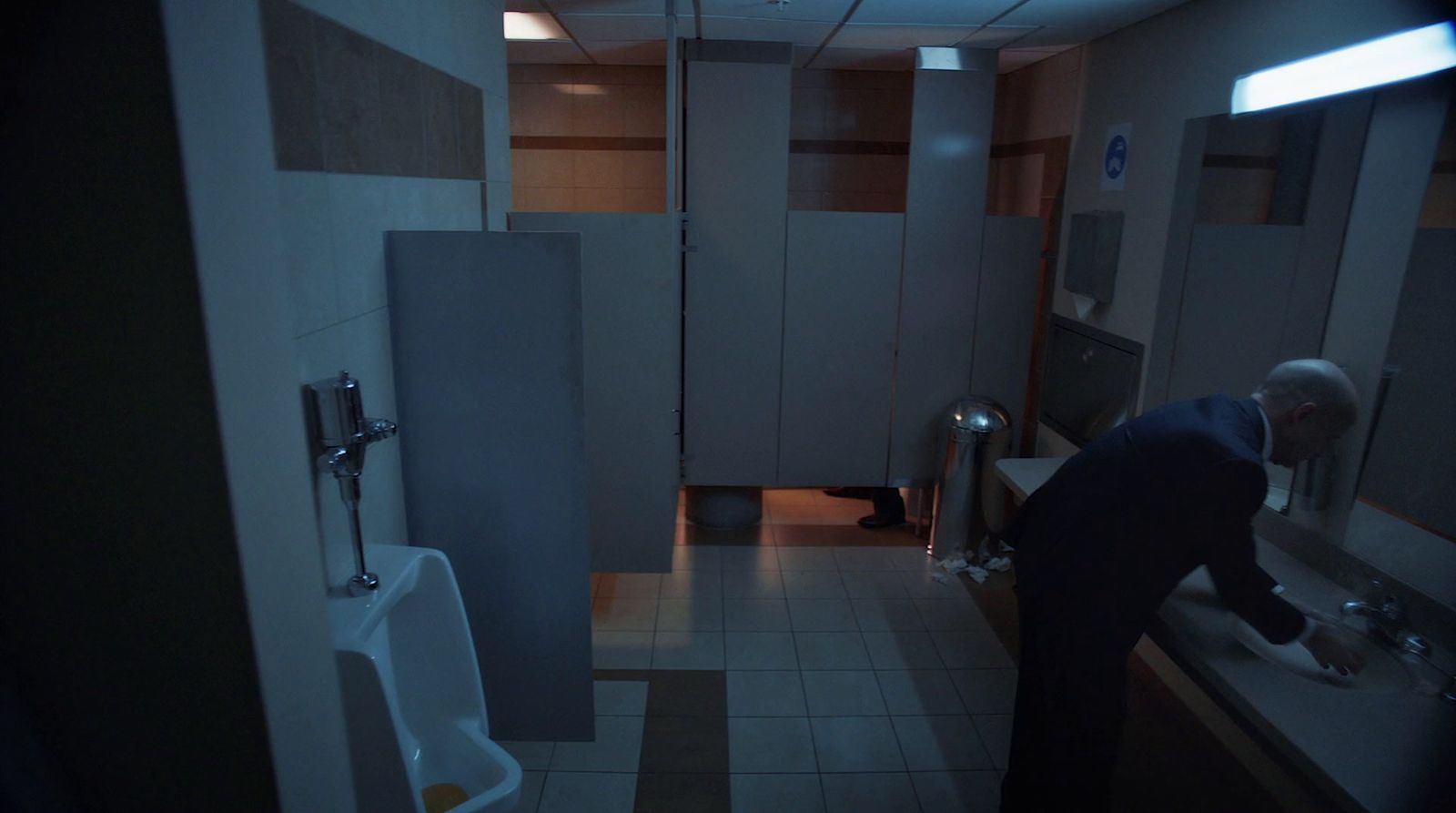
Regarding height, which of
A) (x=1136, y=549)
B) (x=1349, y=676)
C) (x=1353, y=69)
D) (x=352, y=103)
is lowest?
(x=1349, y=676)

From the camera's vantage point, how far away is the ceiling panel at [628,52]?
3.73 metres

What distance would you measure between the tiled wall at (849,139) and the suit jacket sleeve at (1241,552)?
321 centimetres

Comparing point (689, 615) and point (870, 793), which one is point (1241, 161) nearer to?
point (870, 793)

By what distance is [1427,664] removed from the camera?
170 centimetres

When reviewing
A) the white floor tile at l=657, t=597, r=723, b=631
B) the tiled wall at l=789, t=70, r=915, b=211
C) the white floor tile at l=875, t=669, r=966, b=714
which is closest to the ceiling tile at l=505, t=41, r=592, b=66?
the tiled wall at l=789, t=70, r=915, b=211

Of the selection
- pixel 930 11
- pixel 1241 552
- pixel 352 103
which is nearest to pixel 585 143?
pixel 930 11

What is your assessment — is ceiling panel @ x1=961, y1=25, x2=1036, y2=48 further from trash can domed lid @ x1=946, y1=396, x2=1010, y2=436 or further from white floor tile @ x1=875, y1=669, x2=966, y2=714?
white floor tile @ x1=875, y1=669, x2=966, y2=714

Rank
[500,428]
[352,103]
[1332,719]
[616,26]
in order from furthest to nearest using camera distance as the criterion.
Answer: [616,26] < [500,428] < [352,103] < [1332,719]

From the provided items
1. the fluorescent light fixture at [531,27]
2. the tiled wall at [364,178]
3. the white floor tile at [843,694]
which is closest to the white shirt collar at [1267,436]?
the white floor tile at [843,694]

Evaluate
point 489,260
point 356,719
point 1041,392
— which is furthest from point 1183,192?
point 356,719

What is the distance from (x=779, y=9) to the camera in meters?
2.97

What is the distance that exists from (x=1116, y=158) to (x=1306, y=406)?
5.43ft

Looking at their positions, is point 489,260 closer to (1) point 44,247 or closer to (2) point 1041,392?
(1) point 44,247

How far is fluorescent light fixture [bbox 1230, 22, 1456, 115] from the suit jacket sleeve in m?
0.95
